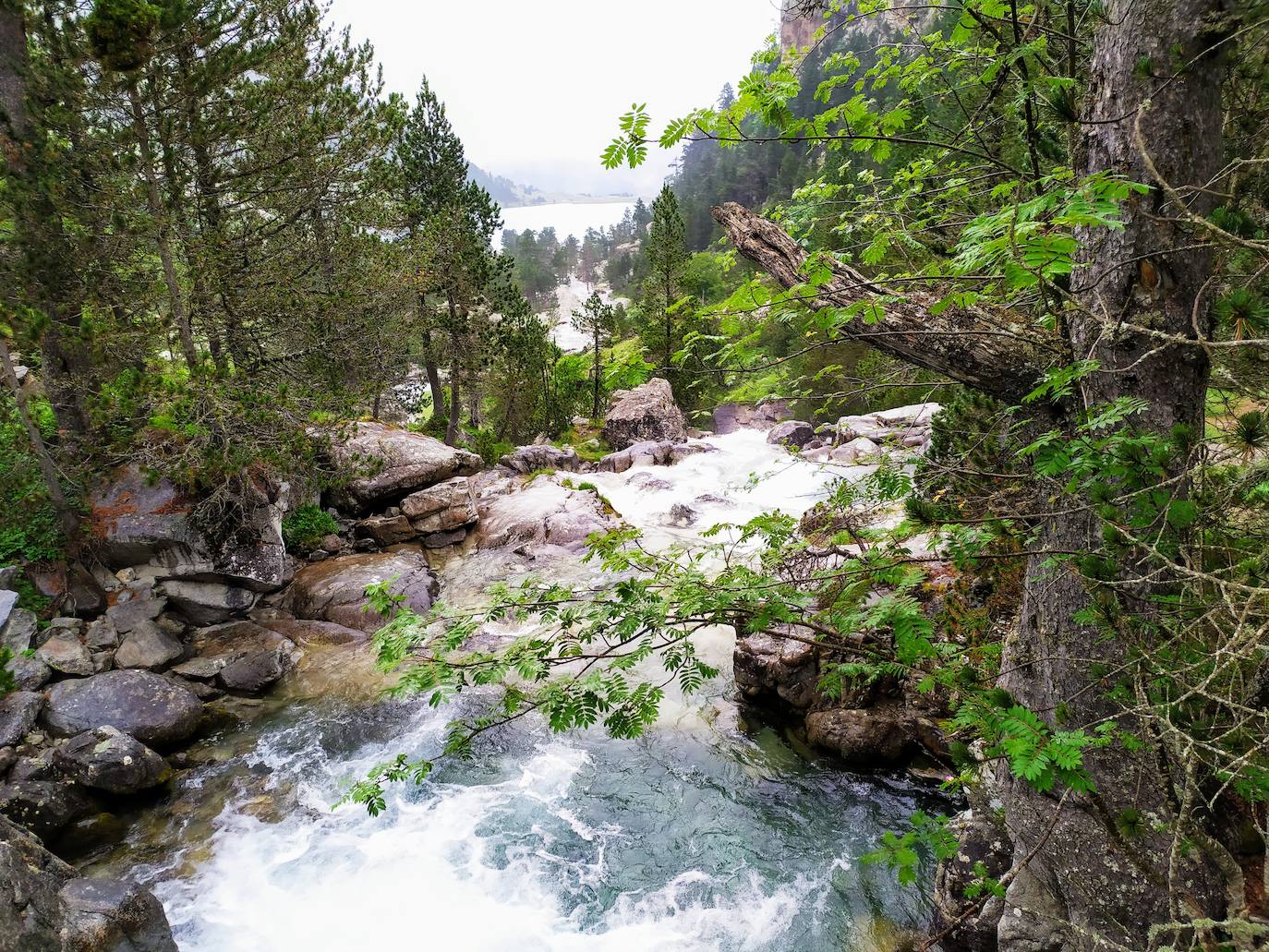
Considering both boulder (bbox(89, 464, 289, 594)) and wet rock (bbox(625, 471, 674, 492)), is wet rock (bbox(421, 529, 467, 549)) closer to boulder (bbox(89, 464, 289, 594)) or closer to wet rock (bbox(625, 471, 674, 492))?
boulder (bbox(89, 464, 289, 594))

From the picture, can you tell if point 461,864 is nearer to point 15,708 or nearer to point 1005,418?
point 15,708

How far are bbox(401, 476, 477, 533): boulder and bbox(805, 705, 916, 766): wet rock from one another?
1088cm

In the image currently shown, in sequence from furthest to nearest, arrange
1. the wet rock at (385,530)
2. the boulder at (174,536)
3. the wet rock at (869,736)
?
the wet rock at (385,530) → the boulder at (174,536) → the wet rock at (869,736)

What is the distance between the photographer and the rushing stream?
601 cm

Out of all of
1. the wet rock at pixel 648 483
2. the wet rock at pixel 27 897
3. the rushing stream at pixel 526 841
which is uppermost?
the wet rock at pixel 27 897

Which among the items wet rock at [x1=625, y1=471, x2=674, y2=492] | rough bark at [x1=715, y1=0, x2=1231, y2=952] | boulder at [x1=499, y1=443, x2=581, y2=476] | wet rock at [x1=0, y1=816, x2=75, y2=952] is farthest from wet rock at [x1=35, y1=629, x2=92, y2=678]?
wet rock at [x1=625, y1=471, x2=674, y2=492]

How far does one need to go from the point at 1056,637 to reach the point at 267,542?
12840 mm

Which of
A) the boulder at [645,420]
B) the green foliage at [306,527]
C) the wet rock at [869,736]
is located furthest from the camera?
the boulder at [645,420]

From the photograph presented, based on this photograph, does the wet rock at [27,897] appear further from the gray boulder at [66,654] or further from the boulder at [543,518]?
the boulder at [543,518]

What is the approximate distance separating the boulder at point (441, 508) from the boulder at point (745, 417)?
634 inches

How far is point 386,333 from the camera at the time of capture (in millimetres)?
17703

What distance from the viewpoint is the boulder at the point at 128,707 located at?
7.71 m

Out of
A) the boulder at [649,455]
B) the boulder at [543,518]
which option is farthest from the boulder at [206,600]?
the boulder at [649,455]

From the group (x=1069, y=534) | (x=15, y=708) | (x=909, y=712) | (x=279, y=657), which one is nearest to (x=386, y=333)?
(x=279, y=657)
